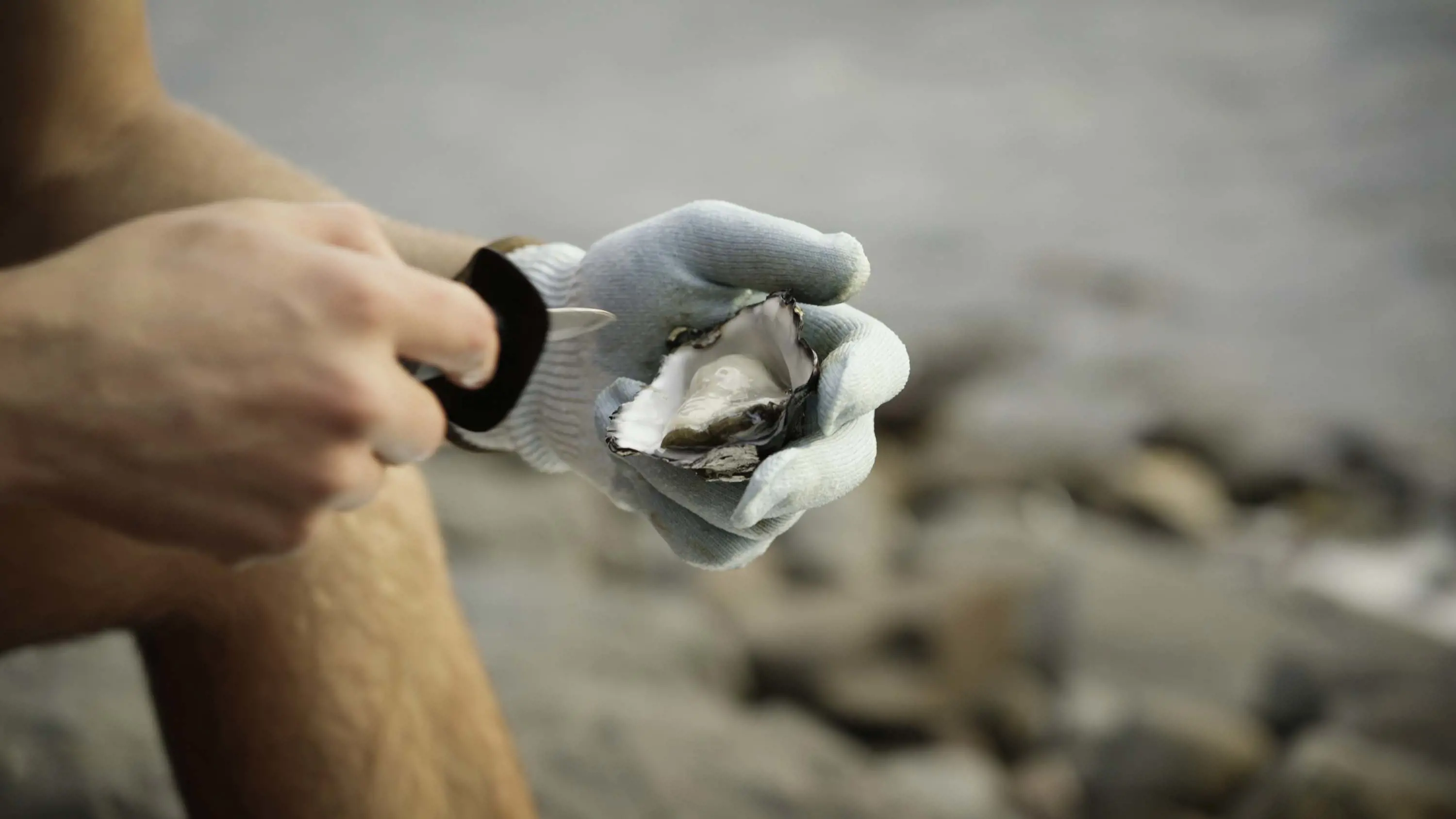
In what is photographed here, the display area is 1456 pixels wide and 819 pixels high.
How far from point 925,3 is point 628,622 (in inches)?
156

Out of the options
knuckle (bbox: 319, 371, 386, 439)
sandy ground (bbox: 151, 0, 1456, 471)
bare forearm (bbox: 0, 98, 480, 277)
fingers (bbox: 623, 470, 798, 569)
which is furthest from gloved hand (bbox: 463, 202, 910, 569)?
sandy ground (bbox: 151, 0, 1456, 471)

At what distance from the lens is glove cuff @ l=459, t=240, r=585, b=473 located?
1.05 m

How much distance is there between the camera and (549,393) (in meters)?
1.07

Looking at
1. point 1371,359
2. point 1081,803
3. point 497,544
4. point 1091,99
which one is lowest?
point 497,544

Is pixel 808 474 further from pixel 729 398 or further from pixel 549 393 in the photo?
pixel 549 393

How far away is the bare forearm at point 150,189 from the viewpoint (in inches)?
41.2

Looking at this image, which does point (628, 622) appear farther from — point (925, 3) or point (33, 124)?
point (925, 3)

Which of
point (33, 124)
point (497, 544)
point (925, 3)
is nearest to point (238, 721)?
point (33, 124)

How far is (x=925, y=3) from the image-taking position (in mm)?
5117

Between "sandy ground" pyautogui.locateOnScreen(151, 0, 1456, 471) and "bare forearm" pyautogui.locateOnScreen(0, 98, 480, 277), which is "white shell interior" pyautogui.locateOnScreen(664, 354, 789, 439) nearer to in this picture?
"bare forearm" pyautogui.locateOnScreen(0, 98, 480, 277)

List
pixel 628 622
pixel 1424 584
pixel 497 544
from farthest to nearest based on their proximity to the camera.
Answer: pixel 1424 584
pixel 497 544
pixel 628 622

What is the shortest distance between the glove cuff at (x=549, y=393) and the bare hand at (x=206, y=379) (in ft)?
1.30

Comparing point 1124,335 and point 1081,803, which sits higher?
point 1124,335

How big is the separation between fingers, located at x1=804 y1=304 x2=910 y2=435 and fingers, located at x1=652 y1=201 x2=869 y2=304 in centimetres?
2
